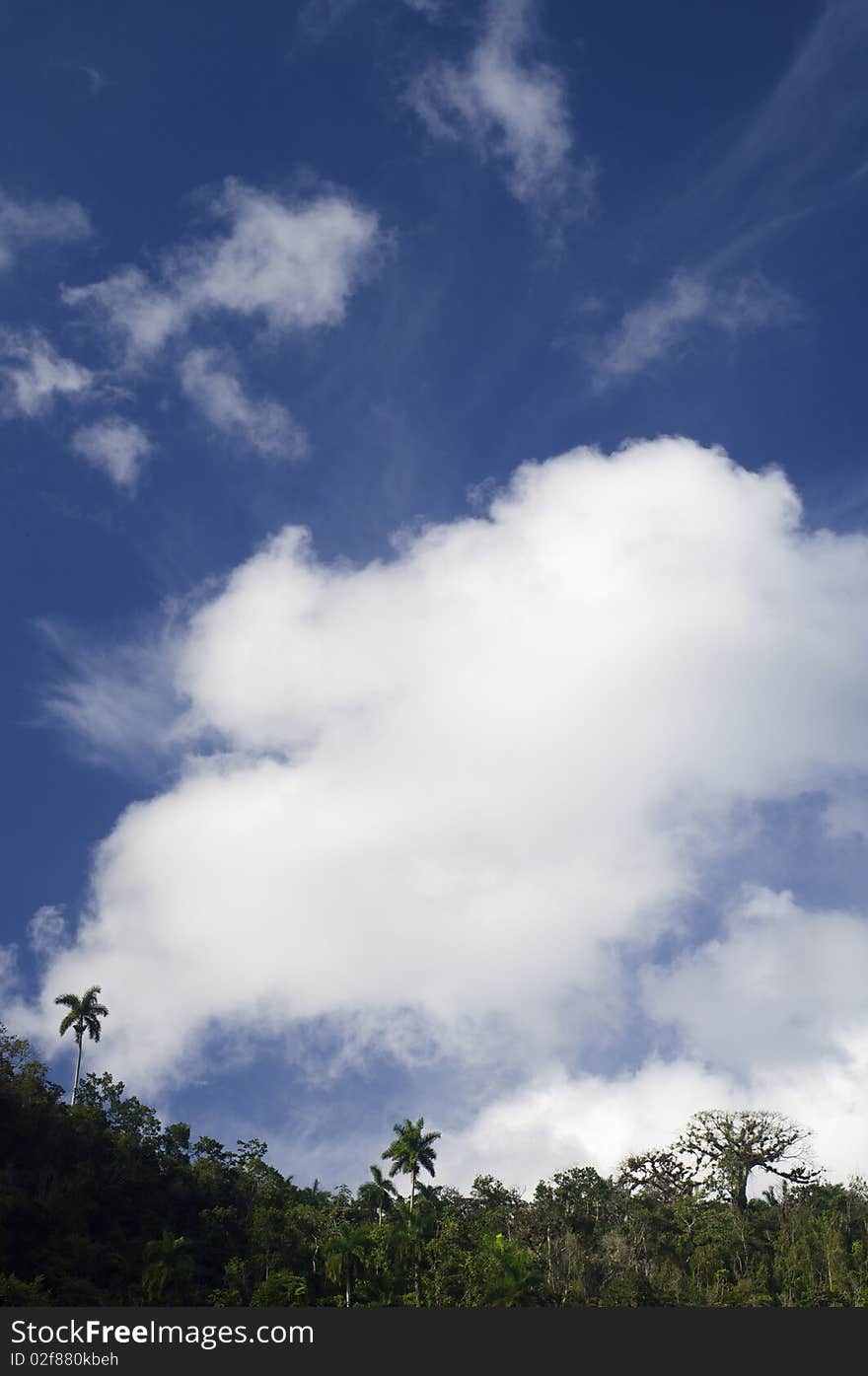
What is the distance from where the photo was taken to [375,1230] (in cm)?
6781

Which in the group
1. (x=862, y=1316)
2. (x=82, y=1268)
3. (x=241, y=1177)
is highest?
(x=241, y=1177)

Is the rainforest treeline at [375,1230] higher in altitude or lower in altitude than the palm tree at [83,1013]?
lower

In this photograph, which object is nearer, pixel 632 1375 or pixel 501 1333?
pixel 632 1375

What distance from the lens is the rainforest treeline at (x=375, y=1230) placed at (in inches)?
2482

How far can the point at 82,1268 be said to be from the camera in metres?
63.4

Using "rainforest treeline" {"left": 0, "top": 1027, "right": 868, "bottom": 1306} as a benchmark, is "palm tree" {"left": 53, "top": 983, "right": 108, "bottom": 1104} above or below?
above

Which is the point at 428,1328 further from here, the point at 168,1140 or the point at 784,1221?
the point at 784,1221

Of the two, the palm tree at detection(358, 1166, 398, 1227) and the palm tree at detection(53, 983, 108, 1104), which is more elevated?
the palm tree at detection(53, 983, 108, 1104)

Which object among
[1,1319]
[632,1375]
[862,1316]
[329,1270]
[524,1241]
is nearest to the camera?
[632,1375]

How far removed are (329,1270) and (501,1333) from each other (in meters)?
18.4

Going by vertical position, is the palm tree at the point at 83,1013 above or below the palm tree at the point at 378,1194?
above

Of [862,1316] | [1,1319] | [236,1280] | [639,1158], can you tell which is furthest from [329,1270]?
[639,1158]

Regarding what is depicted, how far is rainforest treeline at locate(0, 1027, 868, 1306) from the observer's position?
63031 mm

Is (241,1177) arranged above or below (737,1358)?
above
